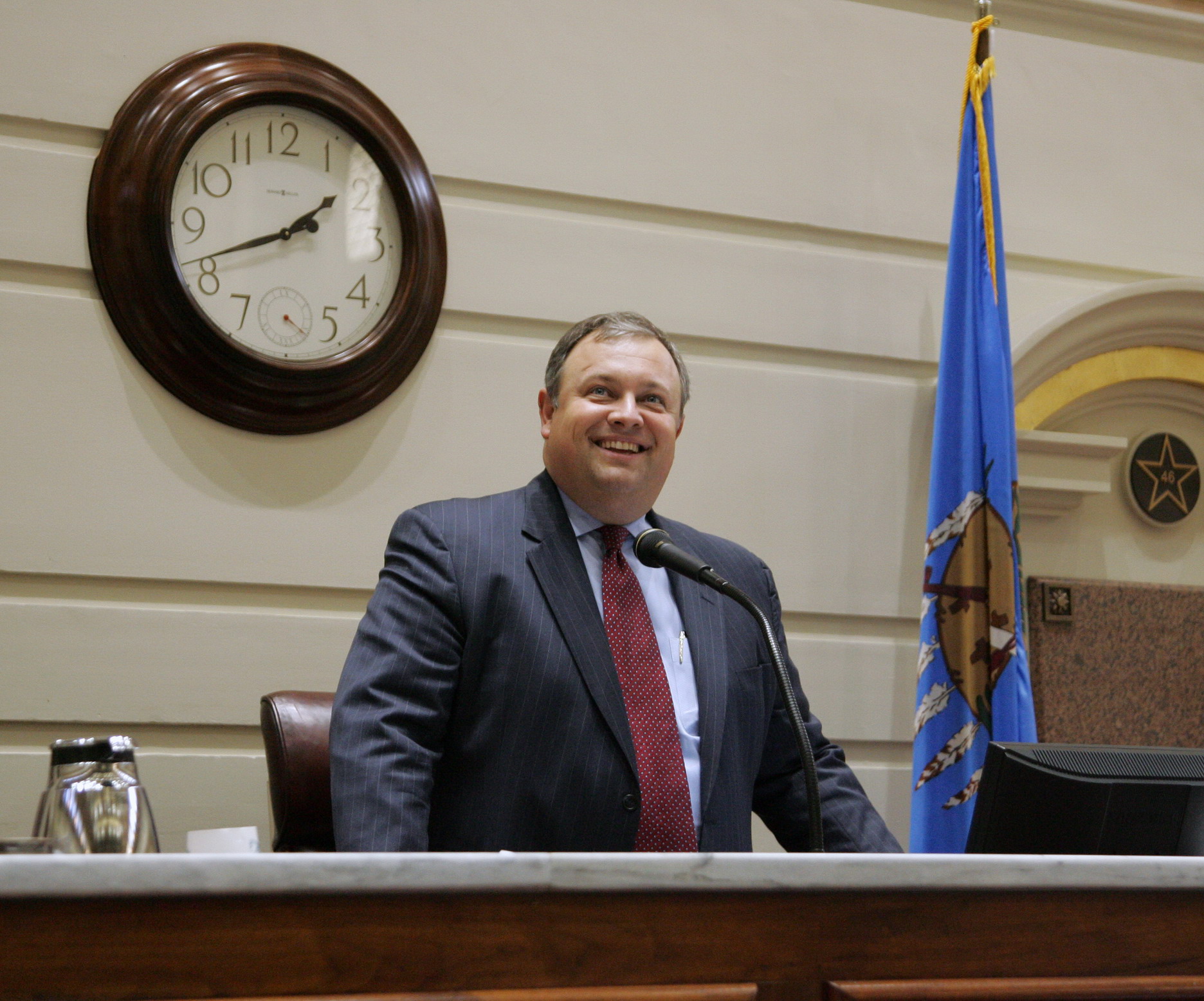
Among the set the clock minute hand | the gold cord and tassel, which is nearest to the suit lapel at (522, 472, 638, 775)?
the clock minute hand

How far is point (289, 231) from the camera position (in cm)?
303

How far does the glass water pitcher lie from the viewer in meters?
1.22

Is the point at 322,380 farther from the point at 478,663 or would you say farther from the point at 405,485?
the point at 478,663

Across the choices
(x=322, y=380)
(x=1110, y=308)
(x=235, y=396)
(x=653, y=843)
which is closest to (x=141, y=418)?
(x=235, y=396)

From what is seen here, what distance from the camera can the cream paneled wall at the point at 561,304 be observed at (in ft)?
9.20

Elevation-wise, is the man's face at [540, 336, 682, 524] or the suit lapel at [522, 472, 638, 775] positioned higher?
the man's face at [540, 336, 682, 524]

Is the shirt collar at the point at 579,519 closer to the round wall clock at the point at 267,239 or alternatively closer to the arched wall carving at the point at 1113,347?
the round wall clock at the point at 267,239

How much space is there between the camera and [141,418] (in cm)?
285

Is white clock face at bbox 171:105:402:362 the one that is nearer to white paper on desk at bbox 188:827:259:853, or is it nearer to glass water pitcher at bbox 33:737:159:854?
white paper on desk at bbox 188:827:259:853

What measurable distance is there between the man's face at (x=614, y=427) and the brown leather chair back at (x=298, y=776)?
0.61 meters

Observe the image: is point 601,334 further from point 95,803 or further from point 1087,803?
point 95,803

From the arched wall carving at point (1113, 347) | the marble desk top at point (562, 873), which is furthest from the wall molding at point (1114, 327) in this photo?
the marble desk top at point (562, 873)

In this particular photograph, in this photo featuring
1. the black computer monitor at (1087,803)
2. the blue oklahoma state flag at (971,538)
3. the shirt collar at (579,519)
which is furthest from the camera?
the blue oklahoma state flag at (971,538)

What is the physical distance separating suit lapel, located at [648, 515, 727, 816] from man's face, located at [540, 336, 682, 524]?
7.2 inches
